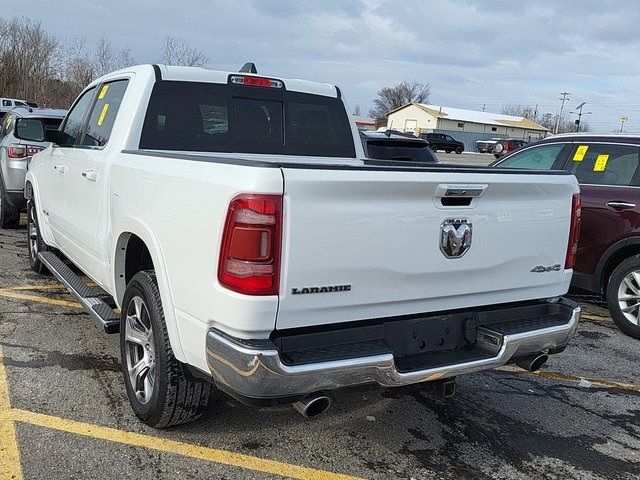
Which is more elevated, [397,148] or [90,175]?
[397,148]

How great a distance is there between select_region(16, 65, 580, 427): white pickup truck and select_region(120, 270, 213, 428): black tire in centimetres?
1

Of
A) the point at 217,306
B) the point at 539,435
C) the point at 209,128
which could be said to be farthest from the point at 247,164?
the point at 539,435

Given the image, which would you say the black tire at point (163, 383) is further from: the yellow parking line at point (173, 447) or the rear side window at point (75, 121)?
the rear side window at point (75, 121)

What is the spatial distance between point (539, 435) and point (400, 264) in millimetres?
1670

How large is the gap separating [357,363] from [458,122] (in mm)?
84563

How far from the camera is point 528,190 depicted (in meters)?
3.25

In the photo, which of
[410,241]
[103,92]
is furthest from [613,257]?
[103,92]

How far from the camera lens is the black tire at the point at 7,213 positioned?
888cm

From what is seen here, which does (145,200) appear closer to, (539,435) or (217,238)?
(217,238)

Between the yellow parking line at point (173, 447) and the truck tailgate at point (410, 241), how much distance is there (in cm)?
92

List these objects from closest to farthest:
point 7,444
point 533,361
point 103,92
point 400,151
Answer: point 7,444 < point 533,361 < point 103,92 < point 400,151

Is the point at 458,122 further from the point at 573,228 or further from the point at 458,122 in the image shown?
the point at 573,228

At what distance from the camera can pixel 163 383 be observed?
10.4ft

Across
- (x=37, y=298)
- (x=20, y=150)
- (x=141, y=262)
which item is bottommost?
(x=37, y=298)
